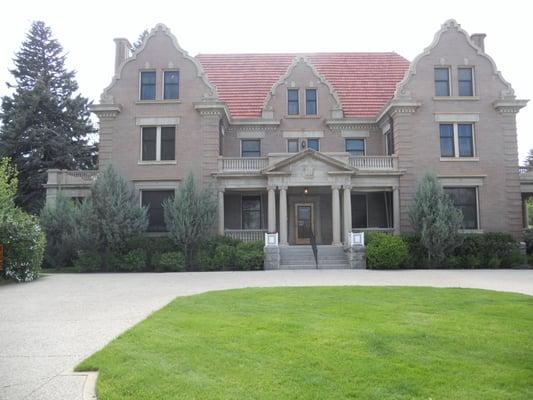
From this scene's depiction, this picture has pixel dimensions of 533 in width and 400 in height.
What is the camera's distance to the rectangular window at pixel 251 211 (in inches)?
1089

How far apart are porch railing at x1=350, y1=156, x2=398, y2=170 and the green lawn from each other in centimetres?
Result: 1629

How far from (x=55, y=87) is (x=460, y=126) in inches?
1398

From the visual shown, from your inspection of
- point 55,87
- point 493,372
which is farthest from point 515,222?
point 55,87

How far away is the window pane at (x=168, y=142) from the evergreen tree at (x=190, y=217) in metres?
3.82

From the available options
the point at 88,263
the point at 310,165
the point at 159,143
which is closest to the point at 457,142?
the point at 310,165

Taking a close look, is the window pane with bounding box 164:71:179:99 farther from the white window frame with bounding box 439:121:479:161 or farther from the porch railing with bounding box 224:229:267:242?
the white window frame with bounding box 439:121:479:161

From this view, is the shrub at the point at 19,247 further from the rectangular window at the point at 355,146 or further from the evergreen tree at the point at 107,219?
the rectangular window at the point at 355,146

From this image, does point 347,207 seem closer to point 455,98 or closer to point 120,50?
point 455,98

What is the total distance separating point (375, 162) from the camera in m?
25.3

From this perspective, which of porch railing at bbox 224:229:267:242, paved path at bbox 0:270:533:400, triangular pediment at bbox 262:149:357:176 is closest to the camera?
paved path at bbox 0:270:533:400

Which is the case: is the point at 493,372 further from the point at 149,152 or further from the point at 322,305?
the point at 149,152

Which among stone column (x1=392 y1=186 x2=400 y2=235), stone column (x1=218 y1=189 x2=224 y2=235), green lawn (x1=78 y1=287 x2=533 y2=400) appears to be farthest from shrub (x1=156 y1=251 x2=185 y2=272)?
green lawn (x1=78 y1=287 x2=533 y2=400)

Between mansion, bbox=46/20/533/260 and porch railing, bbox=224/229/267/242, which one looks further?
mansion, bbox=46/20/533/260

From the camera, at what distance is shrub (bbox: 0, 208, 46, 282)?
16.1 m
